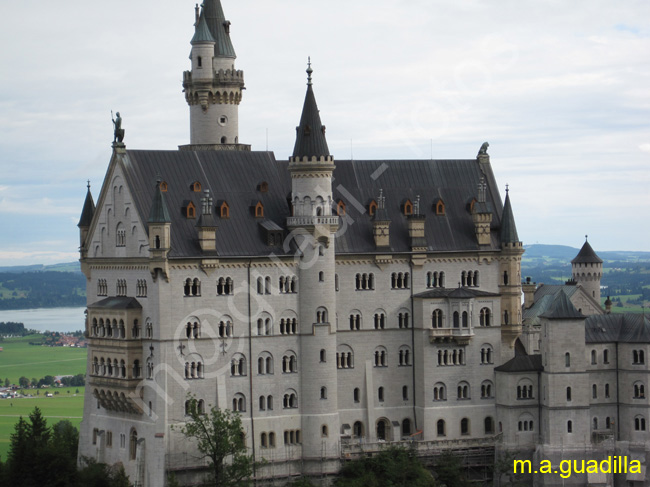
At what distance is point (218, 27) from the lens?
128 meters

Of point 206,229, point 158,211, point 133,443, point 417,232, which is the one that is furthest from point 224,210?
point 133,443

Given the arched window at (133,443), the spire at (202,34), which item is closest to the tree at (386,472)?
the arched window at (133,443)

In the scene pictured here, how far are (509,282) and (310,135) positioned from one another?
22.9m

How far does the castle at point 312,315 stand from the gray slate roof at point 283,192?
166mm

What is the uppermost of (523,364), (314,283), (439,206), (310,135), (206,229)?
(310,135)

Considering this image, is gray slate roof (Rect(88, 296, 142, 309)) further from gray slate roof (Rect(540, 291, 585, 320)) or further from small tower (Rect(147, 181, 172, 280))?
gray slate roof (Rect(540, 291, 585, 320))

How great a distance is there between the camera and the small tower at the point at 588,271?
16850cm

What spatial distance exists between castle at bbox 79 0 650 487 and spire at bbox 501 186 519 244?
0.13m

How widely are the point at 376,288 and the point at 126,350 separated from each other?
22.5m

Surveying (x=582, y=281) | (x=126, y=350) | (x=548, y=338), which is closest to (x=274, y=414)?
(x=126, y=350)

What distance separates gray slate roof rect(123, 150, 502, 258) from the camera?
377ft

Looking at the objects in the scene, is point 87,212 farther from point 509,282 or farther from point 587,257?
point 587,257

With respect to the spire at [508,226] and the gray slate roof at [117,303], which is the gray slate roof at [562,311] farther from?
the gray slate roof at [117,303]

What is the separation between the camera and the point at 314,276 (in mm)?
117438
